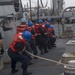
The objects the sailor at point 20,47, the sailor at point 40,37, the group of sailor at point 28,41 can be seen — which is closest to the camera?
the sailor at point 20,47

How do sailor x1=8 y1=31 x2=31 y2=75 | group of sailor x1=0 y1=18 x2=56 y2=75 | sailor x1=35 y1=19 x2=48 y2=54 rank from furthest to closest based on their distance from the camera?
sailor x1=35 y1=19 x2=48 y2=54, group of sailor x1=0 y1=18 x2=56 y2=75, sailor x1=8 y1=31 x2=31 y2=75

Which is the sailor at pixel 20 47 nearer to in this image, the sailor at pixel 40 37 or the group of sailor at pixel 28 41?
the group of sailor at pixel 28 41

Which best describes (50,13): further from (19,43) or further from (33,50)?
(19,43)

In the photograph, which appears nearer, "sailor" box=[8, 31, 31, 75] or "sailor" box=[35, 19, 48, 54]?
"sailor" box=[8, 31, 31, 75]

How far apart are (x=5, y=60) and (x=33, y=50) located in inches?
59.8

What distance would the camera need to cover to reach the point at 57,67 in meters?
13.7

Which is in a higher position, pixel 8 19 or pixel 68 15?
pixel 8 19

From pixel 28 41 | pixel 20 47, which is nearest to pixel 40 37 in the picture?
pixel 28 41

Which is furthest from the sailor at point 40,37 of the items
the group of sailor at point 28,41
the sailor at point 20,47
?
the sailor at point 20,47

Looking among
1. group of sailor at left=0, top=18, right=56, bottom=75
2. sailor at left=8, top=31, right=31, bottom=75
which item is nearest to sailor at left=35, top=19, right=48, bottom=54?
group of sailor at left=0, top=18, right=56, bottom=75

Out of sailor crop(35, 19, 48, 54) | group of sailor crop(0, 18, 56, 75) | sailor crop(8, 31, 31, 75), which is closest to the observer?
sailor crop(8, 31, 31, 75)

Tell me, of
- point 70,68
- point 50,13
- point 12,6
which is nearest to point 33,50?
point 12,6

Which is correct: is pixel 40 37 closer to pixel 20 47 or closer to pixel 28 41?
pixel 28 41

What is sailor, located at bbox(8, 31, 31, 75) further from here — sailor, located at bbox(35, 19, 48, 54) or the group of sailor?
sailor, located at bbox(35, 19, 48, 54)
